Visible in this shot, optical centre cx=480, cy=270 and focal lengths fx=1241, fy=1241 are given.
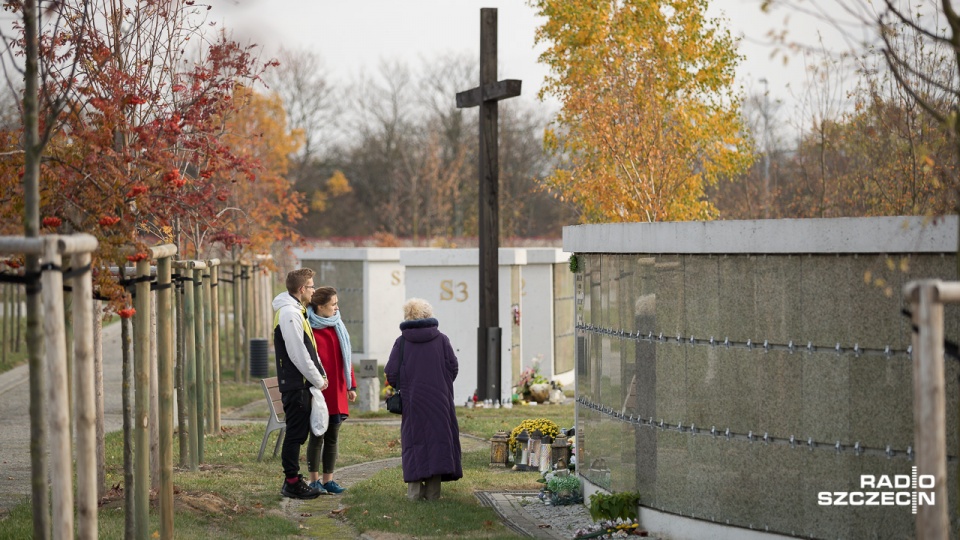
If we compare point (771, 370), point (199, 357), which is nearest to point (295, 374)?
point (199, 357)

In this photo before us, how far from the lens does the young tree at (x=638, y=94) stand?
65.6 ft

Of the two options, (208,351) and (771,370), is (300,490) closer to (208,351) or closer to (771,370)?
(208,351)

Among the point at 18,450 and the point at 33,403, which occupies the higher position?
the point at 33,403

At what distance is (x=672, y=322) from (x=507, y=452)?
4.13m

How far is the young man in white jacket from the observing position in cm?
1013

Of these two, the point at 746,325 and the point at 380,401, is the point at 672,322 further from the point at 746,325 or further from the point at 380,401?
the point at 380,401

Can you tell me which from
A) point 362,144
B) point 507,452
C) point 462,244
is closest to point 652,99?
point 507,452

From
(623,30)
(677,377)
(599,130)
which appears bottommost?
(677,377)

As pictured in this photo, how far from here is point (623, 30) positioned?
66.0 feet

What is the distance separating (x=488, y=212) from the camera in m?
17.7

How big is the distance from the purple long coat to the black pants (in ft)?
2.45

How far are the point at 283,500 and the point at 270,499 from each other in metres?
0.12

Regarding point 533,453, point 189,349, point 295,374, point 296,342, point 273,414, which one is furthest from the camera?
point 273,414

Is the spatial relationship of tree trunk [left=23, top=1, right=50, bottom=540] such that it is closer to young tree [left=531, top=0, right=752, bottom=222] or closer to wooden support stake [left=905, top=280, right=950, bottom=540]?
wooden support stake [left=905, top=280, right=950, bottom=540]
